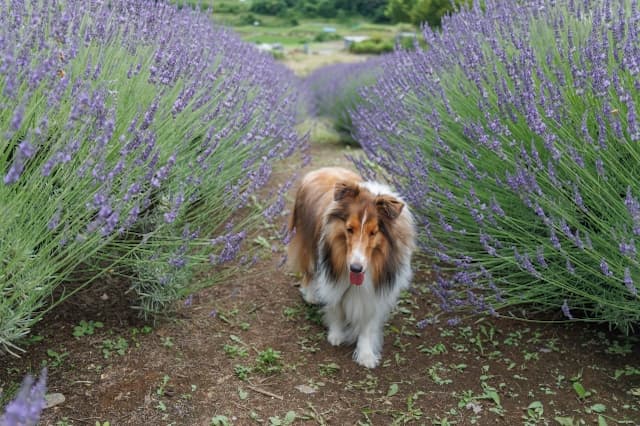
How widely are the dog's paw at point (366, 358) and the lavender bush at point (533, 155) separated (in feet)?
1.55

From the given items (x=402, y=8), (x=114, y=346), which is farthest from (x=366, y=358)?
(x=402, y=8)

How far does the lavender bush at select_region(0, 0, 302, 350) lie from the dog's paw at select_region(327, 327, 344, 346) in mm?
754

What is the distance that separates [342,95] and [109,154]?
6178 millimetres

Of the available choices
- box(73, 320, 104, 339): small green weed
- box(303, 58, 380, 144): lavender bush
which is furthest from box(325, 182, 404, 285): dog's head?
box(303, 58, 380, 144): lavender bush

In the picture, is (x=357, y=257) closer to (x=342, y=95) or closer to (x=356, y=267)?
(x=356, y=267)

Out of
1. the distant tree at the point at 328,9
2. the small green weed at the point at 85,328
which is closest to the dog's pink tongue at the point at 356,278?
the small green weed at the point at 85,328

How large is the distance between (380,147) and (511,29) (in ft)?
3.63

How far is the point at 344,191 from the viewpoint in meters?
2.95

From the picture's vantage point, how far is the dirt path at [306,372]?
2553mm

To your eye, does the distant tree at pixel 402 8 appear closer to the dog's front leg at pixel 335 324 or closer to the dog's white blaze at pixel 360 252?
the dog's front leg at pixel 335 324

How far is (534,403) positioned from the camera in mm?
2682

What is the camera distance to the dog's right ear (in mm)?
2947

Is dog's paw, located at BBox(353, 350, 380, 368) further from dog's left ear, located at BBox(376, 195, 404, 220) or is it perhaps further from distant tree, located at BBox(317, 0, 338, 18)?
distant tree, located at BBox(317, 0, 338, 18)

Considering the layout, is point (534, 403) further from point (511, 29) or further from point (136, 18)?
point (136, 18)
